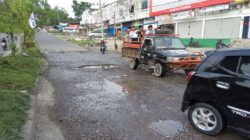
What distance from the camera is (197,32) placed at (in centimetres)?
2559

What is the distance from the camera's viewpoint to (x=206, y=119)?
4.48 m

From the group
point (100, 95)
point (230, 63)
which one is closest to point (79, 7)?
point (100, 95)

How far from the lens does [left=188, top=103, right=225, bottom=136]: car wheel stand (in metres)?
4.26

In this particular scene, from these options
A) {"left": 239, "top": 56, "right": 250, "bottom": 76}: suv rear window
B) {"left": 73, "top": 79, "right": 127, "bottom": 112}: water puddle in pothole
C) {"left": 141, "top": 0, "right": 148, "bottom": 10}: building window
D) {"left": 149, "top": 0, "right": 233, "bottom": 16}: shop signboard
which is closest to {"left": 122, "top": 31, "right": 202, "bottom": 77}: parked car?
{"left": 73, "top": 79, "right": 127, "bottom": 112}: water puddle in pothole

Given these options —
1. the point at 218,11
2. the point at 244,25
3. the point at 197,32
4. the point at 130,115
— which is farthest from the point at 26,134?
the point at 197,32

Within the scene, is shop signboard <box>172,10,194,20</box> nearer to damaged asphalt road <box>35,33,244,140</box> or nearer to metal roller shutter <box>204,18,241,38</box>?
metal roller shutter <box>204,18,241,38</box>

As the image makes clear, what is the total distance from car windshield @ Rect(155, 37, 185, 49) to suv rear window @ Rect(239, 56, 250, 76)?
A: 22.7ft

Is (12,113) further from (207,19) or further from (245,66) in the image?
(207,19)

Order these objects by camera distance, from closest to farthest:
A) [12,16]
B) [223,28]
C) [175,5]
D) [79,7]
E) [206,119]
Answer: [206,119] → [12,16] → [223,28] → [175,5] → [79,7]

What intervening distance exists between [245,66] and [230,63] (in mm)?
254

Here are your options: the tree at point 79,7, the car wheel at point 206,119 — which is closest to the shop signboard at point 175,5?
the car wheel at point 206,119

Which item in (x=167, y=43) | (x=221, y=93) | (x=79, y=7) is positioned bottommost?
(x=221, y=93)

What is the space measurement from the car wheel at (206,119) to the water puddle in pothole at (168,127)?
33 cm

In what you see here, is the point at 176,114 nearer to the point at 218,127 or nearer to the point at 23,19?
the point at 218,127
